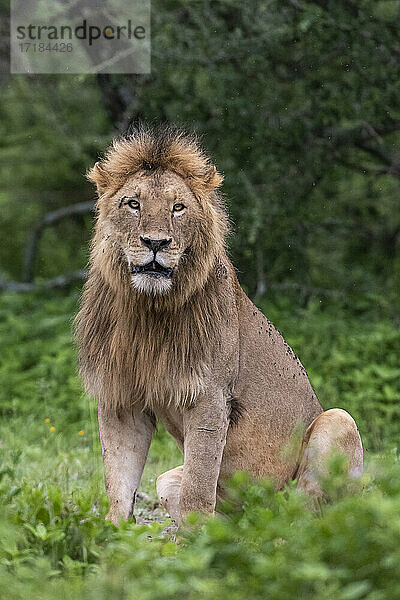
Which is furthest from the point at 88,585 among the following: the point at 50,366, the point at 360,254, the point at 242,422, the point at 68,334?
the point at 360,254

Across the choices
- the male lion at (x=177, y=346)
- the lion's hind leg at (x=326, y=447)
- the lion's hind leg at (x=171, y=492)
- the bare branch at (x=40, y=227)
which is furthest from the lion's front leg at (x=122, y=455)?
the bare branch at (x=40, y=227)

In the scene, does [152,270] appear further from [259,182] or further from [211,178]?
[259,182]

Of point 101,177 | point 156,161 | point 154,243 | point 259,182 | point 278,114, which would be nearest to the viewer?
point 154,243

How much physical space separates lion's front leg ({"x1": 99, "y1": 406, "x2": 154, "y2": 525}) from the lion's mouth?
72 cm

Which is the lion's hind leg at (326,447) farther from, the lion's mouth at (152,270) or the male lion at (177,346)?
the lion's mouth at (152,270)

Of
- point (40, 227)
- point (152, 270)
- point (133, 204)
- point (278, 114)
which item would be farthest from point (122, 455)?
point (40, 227)

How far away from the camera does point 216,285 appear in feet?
14.0

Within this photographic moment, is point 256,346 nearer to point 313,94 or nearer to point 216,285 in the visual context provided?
point 216,285

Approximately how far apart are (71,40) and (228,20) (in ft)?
5.61

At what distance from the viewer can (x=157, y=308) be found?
4137 millimetres

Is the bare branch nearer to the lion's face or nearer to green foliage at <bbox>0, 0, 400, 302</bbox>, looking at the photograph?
green foliage at <bbox>0, 0, 400, 302</bbox>

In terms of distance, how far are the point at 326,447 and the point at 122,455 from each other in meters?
0.98

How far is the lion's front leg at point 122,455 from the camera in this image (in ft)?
13.7

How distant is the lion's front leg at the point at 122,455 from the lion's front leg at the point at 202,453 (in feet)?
0.94
